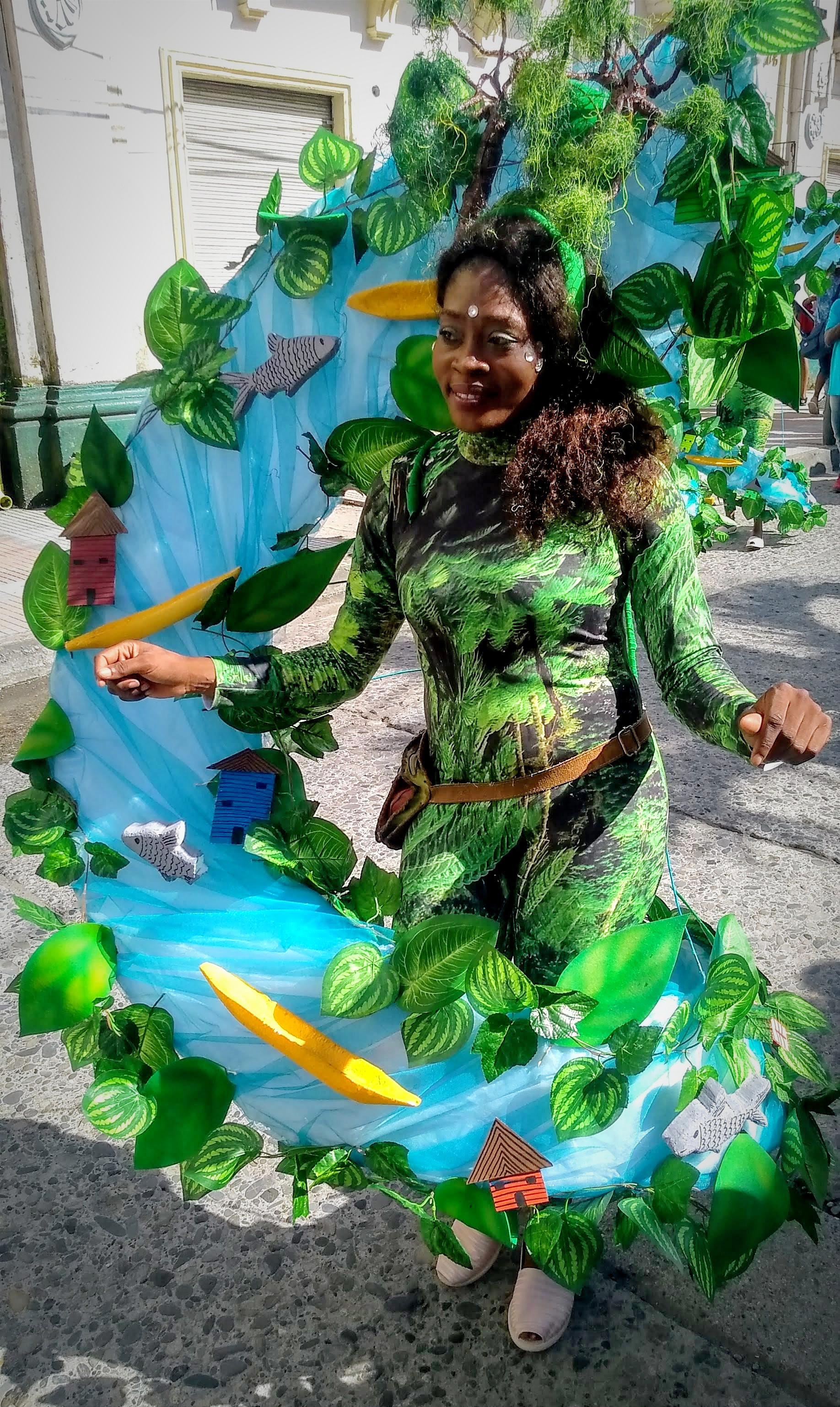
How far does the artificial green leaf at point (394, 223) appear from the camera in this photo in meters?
1.64

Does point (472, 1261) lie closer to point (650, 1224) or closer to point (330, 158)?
point (650, 1224)

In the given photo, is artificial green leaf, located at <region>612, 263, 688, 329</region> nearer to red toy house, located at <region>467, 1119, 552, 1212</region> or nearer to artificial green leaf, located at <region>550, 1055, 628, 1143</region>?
artificial green leaf, located at <region>550, 1055, 628, 1143</region>

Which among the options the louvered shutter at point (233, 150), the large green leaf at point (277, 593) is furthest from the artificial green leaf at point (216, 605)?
the louvered shutter at point (233, 150)

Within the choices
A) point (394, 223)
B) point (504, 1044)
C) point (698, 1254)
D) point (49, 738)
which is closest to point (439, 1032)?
point (504, 1044)

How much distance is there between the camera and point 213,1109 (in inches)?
64.5

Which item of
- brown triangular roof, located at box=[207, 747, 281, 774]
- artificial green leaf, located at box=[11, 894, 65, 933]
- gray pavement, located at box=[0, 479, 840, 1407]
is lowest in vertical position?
gray pavement, located at box=[0, 479, 840, 1407]

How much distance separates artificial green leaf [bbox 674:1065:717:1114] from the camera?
1494mm

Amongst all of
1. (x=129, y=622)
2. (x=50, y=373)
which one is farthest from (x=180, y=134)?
(x=129, y=622)

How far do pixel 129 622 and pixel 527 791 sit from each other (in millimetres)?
734

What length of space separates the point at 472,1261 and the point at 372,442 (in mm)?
1422

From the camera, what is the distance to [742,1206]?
4.82ft

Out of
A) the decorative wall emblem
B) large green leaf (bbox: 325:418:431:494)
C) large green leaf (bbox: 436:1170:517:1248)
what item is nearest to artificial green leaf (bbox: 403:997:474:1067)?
large green leaf (bbox: 436:1170:517:1248)

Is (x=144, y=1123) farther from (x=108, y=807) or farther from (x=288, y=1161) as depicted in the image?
(x=108, y=807)

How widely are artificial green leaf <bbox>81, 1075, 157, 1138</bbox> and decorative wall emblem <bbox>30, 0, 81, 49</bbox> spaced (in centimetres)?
838
